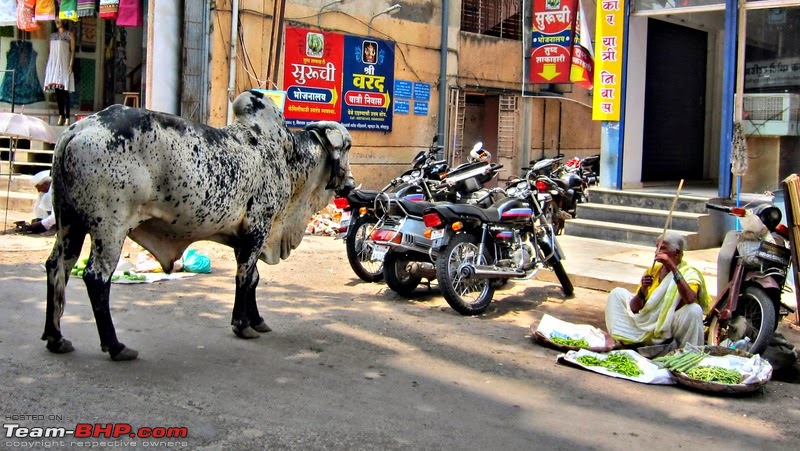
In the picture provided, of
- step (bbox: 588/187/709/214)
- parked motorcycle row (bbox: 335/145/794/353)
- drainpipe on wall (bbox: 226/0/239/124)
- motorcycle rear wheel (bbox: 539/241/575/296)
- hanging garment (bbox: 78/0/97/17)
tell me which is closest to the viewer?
parked motorcycle row (bbox: 335/145/794/353)

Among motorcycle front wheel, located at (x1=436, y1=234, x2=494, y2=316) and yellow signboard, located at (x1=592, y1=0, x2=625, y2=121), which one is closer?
motorcycle front wheel, located at (x1=436, y1=234, x2=494, y2=316)

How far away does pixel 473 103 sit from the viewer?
58.8 ft

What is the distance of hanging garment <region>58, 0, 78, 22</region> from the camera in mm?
13670

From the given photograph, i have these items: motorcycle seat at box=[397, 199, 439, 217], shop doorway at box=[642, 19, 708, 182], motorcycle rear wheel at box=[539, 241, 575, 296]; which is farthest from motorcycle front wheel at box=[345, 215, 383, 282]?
shop doorway at box=[642, 19, 708, 182]

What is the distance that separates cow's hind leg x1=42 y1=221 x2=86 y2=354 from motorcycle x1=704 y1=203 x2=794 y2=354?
4.55 metres

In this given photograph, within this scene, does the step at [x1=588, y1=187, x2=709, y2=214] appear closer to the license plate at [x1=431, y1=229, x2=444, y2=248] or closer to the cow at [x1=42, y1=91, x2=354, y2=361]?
the license plate at [x1=431, y1=229, x2=444, y2=248]

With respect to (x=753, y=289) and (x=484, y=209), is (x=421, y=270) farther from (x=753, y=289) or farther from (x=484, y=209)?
(x=753, y=289)

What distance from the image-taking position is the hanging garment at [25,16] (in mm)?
14258

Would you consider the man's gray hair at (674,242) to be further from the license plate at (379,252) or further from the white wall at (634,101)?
the white wall at (634,101)

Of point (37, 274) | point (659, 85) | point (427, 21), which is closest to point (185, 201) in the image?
point (37, 274)

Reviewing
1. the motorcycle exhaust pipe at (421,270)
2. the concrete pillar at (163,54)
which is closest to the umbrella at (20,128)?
the concrete pillar at (163,54)

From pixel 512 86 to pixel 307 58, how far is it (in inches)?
214

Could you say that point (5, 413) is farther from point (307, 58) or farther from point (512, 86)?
point (512, 86)

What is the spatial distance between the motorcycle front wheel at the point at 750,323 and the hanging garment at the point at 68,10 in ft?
38.1
